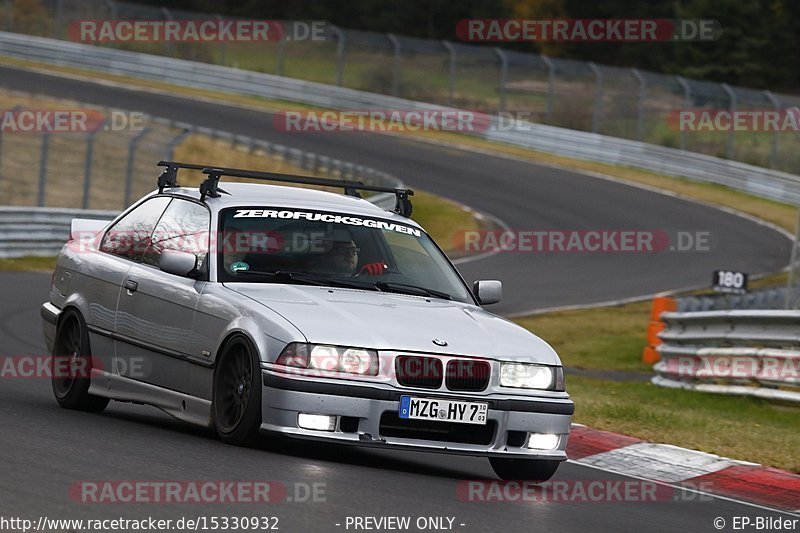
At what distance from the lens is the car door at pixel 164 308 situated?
838cm

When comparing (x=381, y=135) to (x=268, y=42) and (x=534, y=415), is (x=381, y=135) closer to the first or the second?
(x=268, y=42)

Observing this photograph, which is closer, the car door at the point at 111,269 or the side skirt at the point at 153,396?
the side skirt at the point at 153,396

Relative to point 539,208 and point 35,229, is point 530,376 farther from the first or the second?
point 539,208

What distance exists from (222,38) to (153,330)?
133 feet

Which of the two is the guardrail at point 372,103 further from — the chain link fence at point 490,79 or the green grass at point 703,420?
the green grass at point 703,420

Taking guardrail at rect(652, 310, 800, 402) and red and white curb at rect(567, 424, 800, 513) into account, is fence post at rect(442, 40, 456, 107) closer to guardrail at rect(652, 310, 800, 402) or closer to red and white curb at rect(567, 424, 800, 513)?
guardrail at rect(652, 310, 800, 402)

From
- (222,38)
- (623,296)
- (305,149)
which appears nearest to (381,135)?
(305,149)

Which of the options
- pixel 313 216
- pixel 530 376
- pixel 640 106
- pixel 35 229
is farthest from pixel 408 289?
pixel 640 106

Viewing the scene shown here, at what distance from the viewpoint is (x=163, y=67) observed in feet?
155

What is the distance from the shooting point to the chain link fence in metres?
42.0

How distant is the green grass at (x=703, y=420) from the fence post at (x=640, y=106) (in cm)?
2697

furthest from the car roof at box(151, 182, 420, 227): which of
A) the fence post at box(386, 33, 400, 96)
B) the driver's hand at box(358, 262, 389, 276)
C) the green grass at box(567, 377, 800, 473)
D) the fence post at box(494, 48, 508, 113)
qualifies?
the fence post at box(386, 33, 400, 96)

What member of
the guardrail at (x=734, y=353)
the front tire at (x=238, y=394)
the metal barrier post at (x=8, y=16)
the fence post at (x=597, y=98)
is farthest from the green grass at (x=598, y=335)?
the metal barrier post at (x=8, y=16)

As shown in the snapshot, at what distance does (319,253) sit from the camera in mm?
8625
